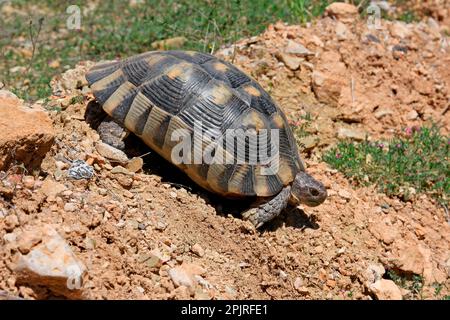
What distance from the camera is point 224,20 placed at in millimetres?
7629

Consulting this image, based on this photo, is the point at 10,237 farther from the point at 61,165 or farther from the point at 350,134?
the point at 350,134

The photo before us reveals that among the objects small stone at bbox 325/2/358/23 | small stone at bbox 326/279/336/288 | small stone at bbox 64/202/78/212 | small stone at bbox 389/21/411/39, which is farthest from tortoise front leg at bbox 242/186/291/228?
small stone at bbox 389/21/411/39

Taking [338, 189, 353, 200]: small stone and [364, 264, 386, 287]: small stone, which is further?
[338, 189, 353, 200]: small stone

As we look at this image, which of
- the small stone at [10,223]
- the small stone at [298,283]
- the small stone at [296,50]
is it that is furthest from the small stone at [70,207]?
the small stone at [296,50]

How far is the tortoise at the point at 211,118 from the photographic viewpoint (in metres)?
5.02

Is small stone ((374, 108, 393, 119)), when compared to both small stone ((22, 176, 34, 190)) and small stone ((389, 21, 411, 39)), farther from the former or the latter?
small stone ((22, 176, 34, 190))

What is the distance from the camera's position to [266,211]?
17.0 ft

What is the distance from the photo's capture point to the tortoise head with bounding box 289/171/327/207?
523cm

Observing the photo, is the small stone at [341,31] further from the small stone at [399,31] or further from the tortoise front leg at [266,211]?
the tortoise front leg at [266,211]

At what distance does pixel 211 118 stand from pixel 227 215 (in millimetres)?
822

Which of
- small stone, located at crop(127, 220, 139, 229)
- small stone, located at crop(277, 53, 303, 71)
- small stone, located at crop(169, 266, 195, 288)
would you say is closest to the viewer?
small stone, located at crop(169, 266, 195, 288)

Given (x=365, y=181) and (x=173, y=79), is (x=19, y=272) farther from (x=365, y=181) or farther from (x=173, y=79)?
(x=365, y=181)

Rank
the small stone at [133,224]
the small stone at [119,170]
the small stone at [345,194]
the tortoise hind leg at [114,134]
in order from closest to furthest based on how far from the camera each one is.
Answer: the small stone at [133,224]
the small stone at [119,170]
the tortoise hind leg at [114,134]
the small stone at [345,194]

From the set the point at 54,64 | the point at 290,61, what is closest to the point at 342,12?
the point at 290,61
